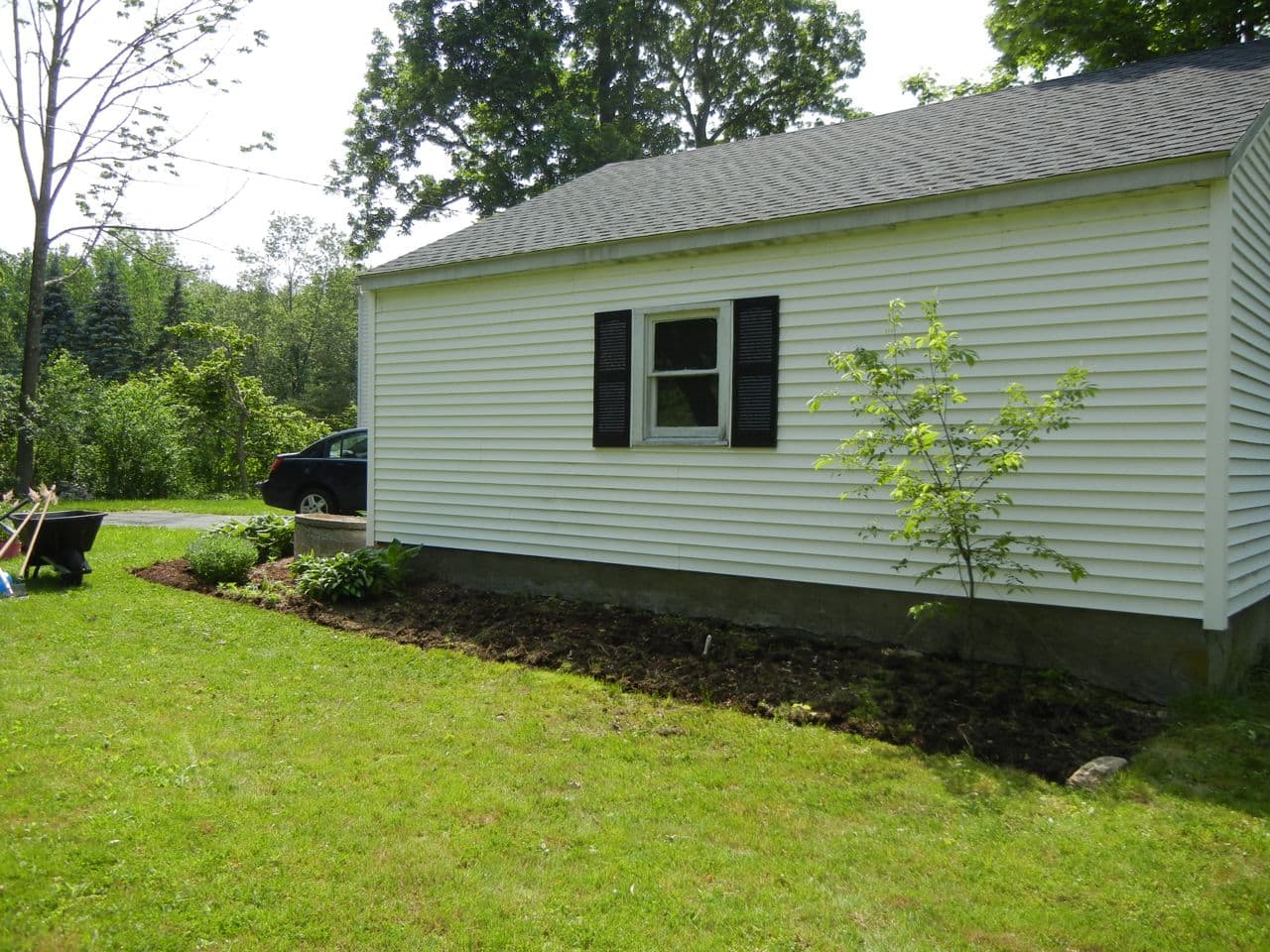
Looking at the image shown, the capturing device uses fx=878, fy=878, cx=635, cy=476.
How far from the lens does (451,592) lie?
8617 millimetres

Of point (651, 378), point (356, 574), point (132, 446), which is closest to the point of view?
point (651, 378)

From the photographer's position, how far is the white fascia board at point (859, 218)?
17.4 ft

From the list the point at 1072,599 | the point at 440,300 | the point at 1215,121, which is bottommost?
the point at 1072,599

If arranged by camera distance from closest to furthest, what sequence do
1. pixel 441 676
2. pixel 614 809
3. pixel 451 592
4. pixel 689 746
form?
pixel 614 809 < pixel 689 746 < pixel 441 676 < pixel 451 592

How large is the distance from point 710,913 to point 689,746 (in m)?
1.74

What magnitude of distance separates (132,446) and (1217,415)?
69.8 ft

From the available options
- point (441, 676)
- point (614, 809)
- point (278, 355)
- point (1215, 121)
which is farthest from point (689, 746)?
point (278, 355)

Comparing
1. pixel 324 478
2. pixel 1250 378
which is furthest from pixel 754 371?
pixel 324 478

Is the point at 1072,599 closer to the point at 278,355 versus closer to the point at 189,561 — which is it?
the point at 189,561

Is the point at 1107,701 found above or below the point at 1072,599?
below

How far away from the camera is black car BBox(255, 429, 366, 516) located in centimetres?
1274

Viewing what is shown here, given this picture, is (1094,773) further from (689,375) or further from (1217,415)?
(689,375)

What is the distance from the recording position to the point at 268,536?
34.9 ft

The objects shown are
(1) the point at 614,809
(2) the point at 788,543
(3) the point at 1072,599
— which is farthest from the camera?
(2) the point at 788,543
